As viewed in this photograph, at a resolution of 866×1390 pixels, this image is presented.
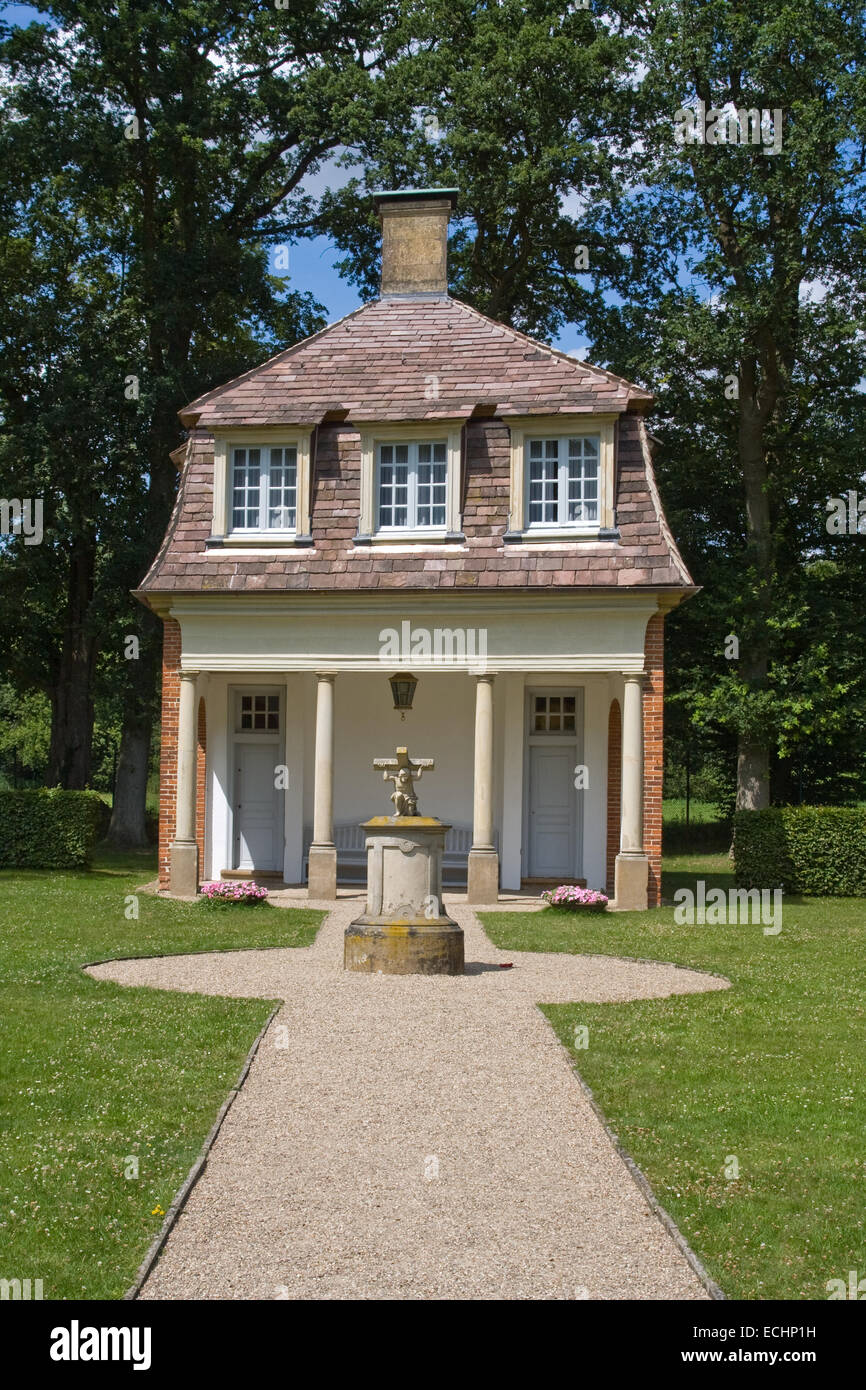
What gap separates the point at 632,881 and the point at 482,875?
7.02 ft

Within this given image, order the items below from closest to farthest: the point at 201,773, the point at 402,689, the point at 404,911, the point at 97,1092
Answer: the point at 97,1092 < the point at 404,911 < the point at 402,689 < the point at 201,773

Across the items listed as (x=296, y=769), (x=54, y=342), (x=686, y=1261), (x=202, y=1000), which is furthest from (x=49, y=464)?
(x=686, y=1261)

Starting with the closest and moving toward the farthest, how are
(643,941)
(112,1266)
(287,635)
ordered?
1. (112,1266)
2. (643,941)
3. (287,635)

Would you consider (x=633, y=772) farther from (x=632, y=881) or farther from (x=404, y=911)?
(x=404, y=911)

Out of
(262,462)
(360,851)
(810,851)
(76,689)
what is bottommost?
(360,851)

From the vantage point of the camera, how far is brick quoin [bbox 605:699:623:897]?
2102cm

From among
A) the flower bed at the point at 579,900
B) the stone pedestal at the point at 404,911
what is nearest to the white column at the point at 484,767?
the flower bed at the point at 579,900

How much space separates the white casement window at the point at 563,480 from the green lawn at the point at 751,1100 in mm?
7162

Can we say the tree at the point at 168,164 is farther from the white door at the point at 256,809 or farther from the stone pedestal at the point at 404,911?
the stone pedestal at the point at 404,911

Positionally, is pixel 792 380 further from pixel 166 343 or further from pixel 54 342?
pixel 54 342

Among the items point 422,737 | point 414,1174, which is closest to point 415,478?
point 422,737

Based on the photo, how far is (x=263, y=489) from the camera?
66.6 ft

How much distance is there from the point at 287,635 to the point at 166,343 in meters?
11.9
